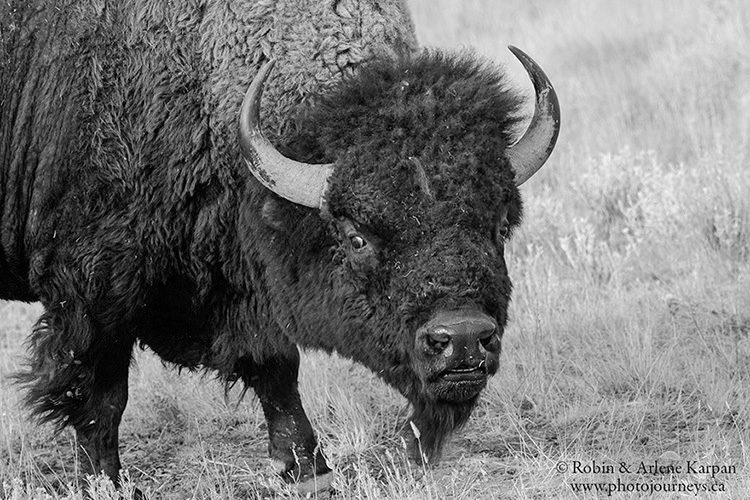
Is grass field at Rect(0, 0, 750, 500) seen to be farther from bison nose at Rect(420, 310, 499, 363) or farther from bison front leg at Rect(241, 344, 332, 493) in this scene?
bison nose at Rect(420, 310, 499, 363)

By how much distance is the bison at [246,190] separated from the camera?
159 inches

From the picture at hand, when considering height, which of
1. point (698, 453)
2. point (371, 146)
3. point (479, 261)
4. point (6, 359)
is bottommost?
point (6, 359)

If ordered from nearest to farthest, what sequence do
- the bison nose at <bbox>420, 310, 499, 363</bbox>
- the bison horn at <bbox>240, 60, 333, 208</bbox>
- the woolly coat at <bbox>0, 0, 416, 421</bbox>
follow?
the bison nose at <bbox>420, 310, 499, 363</bbox>
the bison horn at <bbox>240, 60, 333, 208</bbox>
the woolly coat at <bbox>0, 0, 416, 421</bbox>

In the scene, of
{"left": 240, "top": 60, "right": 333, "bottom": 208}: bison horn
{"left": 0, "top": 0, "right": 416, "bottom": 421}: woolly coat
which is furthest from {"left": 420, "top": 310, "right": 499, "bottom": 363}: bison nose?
{"left": 0, "top": 0, "right": 416, "bottom": 421}: woolly coat

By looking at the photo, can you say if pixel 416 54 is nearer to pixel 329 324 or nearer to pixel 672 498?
pixel 329 324

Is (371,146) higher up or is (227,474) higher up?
(371,146)

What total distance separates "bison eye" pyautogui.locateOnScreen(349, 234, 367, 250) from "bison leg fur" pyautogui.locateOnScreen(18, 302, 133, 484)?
1243 millimetres

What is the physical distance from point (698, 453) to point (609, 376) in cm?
96

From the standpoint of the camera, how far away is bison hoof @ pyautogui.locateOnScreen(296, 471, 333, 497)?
5.14m

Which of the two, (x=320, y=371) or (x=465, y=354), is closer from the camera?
(x=465, y=354)

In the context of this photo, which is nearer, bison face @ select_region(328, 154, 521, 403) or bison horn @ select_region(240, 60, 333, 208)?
bison face @ select_region(328, 154, 521, 403)

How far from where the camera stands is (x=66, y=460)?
5.48m

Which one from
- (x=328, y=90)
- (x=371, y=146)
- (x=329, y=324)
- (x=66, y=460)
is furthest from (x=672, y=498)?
(x=66, y=460)

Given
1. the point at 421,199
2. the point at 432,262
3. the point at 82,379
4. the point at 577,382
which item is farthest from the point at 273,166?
the point at 577,382
